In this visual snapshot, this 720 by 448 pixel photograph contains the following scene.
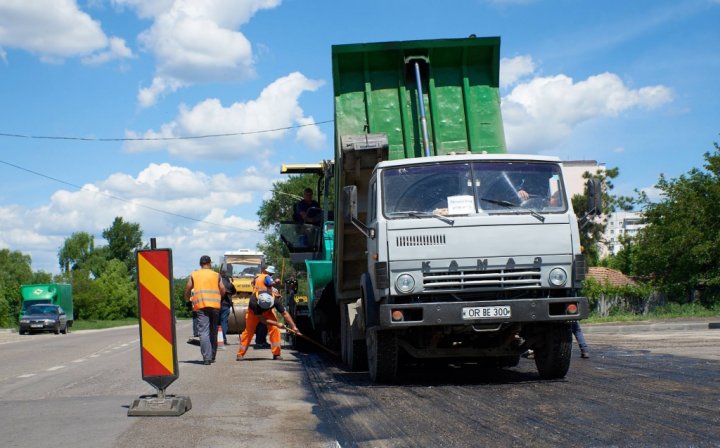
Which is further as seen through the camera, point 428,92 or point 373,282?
point 428,92

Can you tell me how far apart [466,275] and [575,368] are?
302cm

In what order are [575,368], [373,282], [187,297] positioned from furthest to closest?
1. [187,297]
2. [575,368]
3. [373,282]

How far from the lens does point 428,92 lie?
12133 mm

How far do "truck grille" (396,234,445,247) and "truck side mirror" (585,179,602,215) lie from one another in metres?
1.85

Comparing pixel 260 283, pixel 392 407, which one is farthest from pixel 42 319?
pixel 392 407

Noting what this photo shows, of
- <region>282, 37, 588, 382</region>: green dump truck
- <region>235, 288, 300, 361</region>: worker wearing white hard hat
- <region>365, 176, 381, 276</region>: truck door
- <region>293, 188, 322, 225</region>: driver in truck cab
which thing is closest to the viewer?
<region>282, 37, 588, 382</region>: green dump truck

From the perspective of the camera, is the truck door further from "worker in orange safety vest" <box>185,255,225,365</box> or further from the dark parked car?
the dark parked car

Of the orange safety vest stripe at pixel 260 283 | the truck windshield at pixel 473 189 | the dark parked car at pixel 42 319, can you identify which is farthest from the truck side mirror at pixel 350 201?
the dark parked car at pixel 42 319

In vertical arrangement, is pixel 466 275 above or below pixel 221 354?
above

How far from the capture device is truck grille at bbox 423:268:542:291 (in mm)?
9375

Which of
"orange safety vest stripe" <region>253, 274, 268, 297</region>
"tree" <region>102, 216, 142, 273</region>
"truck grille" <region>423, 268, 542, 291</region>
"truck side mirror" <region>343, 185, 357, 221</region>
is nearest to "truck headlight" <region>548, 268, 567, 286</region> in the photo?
"truck grille" <region>423, 268, 542, 291</region>

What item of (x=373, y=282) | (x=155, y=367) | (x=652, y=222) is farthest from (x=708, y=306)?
(x=155, y=367)

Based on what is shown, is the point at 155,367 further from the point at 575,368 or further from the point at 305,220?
the point at 305,220

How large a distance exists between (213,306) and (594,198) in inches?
278
